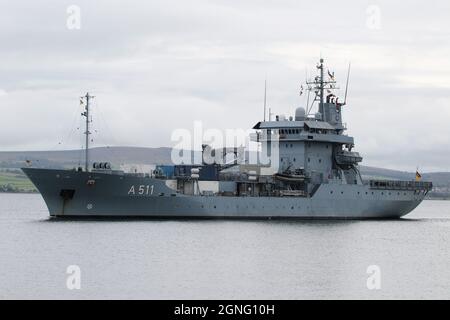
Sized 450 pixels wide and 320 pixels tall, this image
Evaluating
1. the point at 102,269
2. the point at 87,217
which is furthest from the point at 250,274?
the point at 87,217

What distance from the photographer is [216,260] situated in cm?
A: 4103

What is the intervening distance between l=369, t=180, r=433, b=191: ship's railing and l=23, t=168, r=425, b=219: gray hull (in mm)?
4265

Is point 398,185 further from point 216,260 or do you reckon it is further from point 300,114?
point 216,260

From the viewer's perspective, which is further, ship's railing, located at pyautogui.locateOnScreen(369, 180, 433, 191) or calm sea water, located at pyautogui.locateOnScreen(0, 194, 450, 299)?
ship's railing, located at pyautogui.locateOnScreen(369, 180, 433, 191)

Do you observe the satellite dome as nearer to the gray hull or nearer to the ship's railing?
the gray hull

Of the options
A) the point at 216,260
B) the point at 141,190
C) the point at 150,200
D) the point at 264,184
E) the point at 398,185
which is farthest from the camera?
the point at 398,185

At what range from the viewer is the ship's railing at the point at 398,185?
7331cm

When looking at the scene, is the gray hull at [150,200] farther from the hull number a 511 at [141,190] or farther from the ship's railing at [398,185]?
the ship's railing at [398,185]

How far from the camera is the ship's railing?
73.3 metres

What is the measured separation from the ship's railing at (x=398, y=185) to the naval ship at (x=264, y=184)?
0.09 metres

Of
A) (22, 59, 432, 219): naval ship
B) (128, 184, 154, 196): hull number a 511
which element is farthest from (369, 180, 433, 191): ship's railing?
(128, 184, 154, 196): hull number a 511

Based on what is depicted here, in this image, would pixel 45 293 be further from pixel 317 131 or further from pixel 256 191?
pixel 317 131

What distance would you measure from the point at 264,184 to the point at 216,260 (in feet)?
86.2

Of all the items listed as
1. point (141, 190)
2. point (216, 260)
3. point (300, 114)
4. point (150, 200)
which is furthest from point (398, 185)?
point (216, 260)
